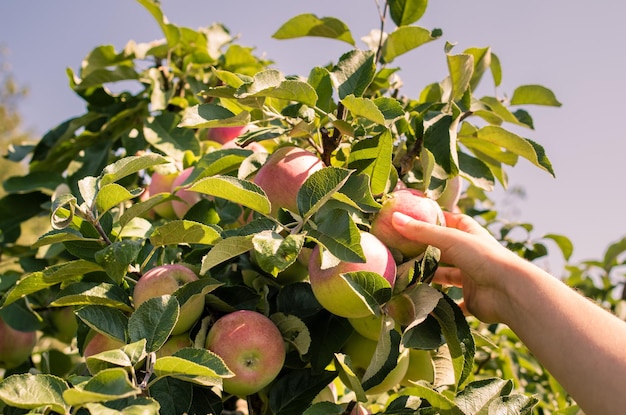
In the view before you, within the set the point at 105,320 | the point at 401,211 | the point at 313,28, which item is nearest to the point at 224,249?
the point at 105,320

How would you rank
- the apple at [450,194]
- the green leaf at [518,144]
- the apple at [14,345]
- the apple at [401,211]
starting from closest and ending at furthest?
the apple at [401,211] → the green leaf at [518,144] → the apple at [450,194] → the apple at [14,345]

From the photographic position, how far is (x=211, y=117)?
0.92 metres

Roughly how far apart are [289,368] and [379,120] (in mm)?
430

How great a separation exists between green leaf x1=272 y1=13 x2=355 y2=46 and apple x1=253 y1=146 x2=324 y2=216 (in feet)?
1.20

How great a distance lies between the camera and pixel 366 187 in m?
0.77

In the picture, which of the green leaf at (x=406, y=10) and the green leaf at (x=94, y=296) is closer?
the green leaf at (x=94, y=296)

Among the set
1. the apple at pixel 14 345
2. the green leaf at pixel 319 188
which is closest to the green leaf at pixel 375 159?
the green leaf at pixel 319 188

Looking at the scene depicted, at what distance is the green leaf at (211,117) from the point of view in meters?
0.90

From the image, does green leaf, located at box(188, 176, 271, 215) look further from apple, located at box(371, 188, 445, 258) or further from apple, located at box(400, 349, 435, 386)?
apple, located at box(400, 349, 435, 386)

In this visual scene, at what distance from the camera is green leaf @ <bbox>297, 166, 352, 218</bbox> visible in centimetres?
73

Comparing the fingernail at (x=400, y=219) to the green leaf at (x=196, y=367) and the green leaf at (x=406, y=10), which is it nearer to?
the green leaf at (x=196, y=367)

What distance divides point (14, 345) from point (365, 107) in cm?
108

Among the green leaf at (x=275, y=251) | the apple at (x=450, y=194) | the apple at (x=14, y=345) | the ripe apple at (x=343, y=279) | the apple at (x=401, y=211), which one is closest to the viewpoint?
Result: the green leaf at (x=275, y=251)

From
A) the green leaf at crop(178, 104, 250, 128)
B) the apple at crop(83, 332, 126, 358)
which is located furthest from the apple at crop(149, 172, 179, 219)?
the apple at crop(83, 332, 126, 358)
